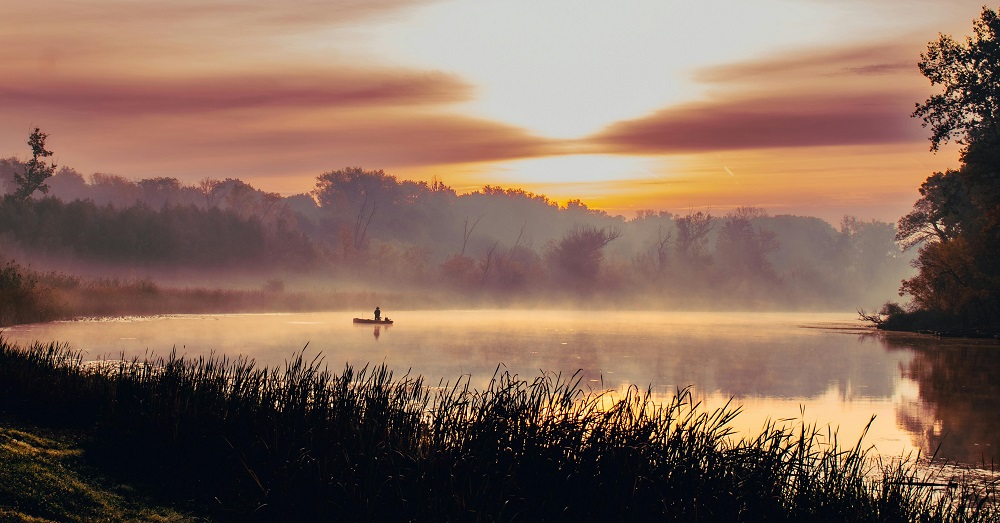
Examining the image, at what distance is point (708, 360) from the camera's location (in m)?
33.8

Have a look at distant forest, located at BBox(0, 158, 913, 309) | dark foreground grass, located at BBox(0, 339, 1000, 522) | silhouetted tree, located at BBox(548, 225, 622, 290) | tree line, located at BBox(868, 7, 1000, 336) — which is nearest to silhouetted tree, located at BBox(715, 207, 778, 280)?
distant forest, located at BBox(0, 158, 913, 309)

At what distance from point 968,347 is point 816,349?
6.89 meters

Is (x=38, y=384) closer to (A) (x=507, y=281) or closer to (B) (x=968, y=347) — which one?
(B) (x=968, y=347)

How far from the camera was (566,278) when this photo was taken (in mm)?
94938

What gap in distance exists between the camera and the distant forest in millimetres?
70688

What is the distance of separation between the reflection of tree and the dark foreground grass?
2.29 meters

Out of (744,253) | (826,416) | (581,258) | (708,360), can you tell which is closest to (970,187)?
(708,360)

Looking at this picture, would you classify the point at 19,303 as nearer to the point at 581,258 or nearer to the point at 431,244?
the point at 581,258

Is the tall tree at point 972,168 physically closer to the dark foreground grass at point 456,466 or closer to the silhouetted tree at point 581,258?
the dark foreground grass at point 456,466

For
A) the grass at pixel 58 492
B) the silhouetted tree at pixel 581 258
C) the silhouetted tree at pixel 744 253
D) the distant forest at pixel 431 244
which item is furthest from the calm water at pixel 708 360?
the silhouetted tree at pixel 744 253

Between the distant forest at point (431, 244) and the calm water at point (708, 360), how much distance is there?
24.9m

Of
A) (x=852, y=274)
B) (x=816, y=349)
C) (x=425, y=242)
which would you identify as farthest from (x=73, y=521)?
(x=852, y=274)

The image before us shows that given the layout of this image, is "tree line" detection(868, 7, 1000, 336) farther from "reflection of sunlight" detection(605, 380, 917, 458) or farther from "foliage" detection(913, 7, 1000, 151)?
"reflection of sunlight" detection(605, 380, 917, 458)

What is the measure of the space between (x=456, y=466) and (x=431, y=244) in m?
112
